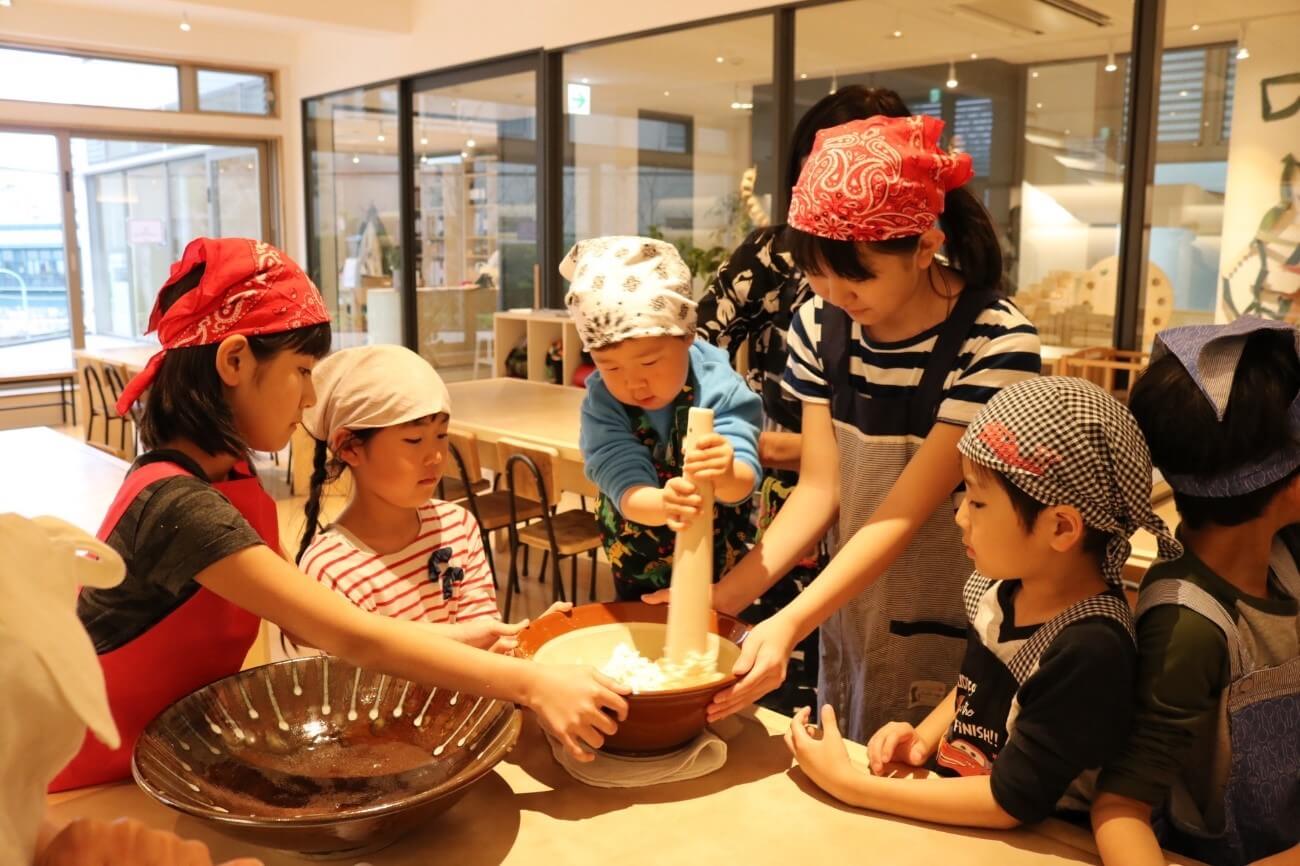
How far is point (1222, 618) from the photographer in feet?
3.41

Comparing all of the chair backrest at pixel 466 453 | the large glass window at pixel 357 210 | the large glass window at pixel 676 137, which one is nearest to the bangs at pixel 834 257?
the chair backrest at pixel 466 453

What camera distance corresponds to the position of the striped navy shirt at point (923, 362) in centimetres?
134

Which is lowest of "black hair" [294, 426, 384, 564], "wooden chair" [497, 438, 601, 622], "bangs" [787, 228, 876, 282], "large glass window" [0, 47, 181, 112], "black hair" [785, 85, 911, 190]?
"wooden chair" [497, 438, 601, 622]

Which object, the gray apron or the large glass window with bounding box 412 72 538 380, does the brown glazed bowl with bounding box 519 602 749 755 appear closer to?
the gray apron

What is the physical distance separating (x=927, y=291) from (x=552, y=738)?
801mm

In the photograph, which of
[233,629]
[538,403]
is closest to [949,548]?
[233,629]

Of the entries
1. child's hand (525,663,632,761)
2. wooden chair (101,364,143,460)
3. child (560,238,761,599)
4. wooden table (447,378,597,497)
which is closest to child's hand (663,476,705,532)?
child (560,238,761,599)

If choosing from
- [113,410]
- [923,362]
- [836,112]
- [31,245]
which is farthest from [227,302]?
[31,245]

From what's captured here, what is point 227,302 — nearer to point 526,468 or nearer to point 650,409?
point 650,409

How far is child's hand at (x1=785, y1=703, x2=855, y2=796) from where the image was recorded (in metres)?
1.08

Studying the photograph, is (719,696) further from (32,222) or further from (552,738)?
(32,222)

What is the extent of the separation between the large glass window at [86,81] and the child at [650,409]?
7.94 m

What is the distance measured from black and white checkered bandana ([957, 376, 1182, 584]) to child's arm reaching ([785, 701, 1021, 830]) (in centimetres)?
29

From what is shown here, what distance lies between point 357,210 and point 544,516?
560 cm
